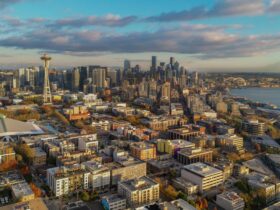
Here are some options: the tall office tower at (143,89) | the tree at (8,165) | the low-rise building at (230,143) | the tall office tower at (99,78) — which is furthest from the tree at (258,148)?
the tall office tower at (99,78)

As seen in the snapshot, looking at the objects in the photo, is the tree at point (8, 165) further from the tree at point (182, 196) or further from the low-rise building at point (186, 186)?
the tree at point (182, 196)

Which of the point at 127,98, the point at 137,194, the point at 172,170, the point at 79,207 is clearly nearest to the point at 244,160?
the point at 172,170

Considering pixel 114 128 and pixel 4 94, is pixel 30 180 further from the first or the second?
pixel 4 94

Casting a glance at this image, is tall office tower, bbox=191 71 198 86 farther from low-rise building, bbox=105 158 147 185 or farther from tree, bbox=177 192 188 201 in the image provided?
tree, bbox=177 192 188 201

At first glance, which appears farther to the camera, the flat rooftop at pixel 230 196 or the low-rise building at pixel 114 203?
the flat rooftop at pixel 230 196

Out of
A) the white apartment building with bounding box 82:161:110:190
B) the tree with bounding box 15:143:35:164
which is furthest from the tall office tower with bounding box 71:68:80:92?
the white apartment building with bounding box 82:161:110:190
